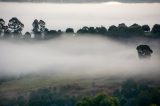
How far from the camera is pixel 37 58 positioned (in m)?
198

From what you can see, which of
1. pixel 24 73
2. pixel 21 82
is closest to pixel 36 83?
pixel 21 82

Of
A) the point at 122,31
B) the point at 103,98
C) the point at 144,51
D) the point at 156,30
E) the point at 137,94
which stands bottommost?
the point at 137,94

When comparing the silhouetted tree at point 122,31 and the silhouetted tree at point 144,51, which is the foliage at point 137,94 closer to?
the silhouetted tree at point 144,51

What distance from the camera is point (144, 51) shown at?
561 ft

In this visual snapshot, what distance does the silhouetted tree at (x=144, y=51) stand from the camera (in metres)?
168

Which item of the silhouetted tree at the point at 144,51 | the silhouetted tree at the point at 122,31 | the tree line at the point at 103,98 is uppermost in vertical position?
the silhouetted tree at the point at 122,31

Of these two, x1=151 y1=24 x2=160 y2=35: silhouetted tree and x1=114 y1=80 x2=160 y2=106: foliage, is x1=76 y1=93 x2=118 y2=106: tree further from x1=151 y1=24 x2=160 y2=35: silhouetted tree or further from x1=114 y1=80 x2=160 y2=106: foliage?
x1=151 y1=24 x2=160 y2=35: silhouetted tree

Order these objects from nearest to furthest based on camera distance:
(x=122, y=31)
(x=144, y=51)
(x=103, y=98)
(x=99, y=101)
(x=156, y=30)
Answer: (x=99, y=101), (x=103, y=98), (x=144, y=51), (x=156, y=30), (x=122, y=31)

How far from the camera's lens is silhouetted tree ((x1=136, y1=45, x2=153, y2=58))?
552 feet

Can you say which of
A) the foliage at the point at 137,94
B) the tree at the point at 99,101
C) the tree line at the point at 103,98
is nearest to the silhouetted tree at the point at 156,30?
the tree line at the point at 103,98

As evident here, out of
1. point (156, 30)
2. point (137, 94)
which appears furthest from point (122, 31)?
point (137, 94)

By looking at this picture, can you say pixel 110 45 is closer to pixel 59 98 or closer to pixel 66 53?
pixel 66 53

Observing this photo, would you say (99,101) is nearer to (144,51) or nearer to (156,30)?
(144,51)

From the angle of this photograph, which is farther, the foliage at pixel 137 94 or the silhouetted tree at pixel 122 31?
the silhouetted tree at pixel 122 31
